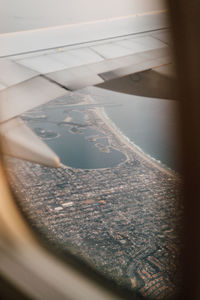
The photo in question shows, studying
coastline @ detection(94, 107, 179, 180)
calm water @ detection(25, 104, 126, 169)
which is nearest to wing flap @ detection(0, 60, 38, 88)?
calm water @ detection(25, 104, 126, 169)

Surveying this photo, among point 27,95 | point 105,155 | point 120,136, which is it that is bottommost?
point 105,155

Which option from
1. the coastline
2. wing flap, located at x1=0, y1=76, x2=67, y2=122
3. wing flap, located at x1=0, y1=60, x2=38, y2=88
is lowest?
the coastline

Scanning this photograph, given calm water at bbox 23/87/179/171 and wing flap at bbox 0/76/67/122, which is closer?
wing flap at bbox 0/76/67/122

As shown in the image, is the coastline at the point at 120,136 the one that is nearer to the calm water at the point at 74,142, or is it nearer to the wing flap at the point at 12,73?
the calm water at the point at 74,142

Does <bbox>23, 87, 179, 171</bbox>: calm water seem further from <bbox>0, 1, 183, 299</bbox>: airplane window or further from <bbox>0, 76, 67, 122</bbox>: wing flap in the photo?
<bbox>0, 76, 67, 122</bbox>: wing flap

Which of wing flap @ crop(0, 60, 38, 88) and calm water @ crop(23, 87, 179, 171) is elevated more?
wing flap @ crop(0, 60, 38, 88)

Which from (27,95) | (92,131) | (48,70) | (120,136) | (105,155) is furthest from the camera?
(92,131)

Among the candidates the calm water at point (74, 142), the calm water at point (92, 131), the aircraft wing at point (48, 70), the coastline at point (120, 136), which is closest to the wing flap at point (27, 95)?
the aircraft wing at point (48, 70)

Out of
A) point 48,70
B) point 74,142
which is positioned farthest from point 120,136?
point 48,70

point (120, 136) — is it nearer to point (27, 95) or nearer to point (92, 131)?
point (92, 131)
